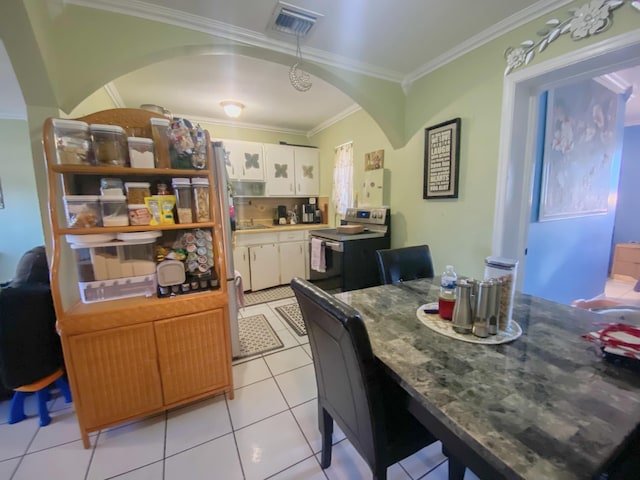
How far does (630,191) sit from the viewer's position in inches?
171

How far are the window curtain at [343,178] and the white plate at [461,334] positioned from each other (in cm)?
262

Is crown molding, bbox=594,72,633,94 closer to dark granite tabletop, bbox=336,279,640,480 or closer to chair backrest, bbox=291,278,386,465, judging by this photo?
dark granite tabletop, bbox=336,279,640,480

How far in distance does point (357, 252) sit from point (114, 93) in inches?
117

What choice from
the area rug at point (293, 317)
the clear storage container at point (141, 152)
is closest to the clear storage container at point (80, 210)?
the clear storage container at point (141, 152)

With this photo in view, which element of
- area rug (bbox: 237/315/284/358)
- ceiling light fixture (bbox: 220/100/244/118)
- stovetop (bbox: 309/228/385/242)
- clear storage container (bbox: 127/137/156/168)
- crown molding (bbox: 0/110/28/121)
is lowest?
area rug (bbox: 237/315/284/358)

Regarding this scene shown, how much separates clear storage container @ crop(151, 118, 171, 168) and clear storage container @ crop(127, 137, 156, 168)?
37mm

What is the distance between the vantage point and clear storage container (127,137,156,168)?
4.80ft

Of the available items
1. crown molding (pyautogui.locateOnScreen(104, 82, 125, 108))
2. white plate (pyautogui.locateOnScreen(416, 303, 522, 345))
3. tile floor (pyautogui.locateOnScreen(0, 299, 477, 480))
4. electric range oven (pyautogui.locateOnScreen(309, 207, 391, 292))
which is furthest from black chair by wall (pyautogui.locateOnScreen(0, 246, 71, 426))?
electric range oven (pyautogui.locateOnScreen(309, 207, 391, 292))

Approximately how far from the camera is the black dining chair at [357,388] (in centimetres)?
82

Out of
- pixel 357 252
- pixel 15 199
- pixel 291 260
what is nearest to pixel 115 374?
pixel 357 252

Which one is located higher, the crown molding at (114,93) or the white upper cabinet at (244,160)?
the crown molding at (114,93)

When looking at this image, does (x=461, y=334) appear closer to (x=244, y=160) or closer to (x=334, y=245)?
(x=334, y=245)

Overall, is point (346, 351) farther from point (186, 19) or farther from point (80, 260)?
point (186, 19)

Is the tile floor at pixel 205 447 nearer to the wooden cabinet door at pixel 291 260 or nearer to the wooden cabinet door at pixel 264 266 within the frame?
the wooden cabinet door at pixel 264 266
